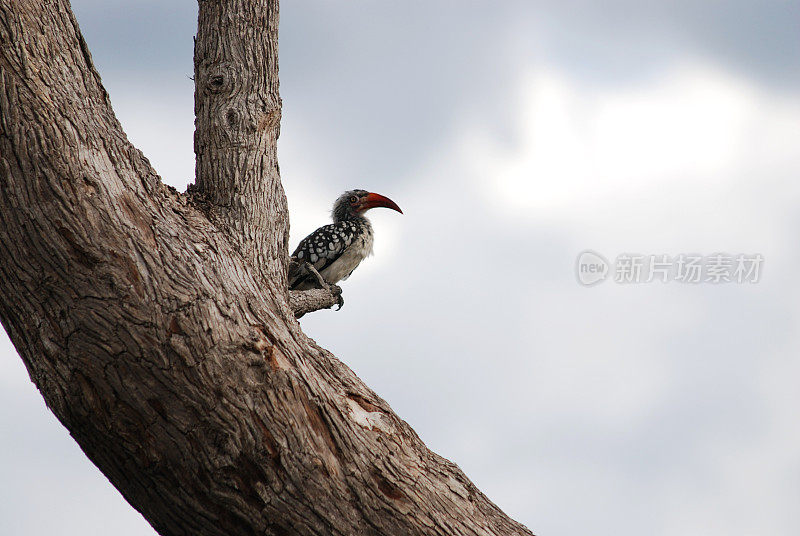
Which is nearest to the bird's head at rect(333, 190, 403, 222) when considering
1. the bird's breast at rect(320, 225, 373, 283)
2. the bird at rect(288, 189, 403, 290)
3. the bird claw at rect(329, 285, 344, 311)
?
the bird at rect(288, 189, 403, 290)

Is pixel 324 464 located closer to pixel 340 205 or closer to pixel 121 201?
pixel 121 201

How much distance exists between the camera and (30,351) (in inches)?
138

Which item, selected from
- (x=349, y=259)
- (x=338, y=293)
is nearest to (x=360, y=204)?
(x=349, y=259)

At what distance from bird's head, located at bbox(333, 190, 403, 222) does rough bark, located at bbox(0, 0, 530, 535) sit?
6.68 meters

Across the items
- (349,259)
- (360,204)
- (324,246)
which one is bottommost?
(324,246)

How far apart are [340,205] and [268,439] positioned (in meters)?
7.45

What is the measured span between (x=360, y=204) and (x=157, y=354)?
7282 mm

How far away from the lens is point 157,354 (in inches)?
131

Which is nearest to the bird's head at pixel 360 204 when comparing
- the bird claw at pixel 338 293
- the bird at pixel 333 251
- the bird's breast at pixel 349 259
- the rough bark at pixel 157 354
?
the bird at pixel 333 251

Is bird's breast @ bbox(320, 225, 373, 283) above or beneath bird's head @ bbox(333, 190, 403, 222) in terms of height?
beneath

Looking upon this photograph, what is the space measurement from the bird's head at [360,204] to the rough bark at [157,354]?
668cm

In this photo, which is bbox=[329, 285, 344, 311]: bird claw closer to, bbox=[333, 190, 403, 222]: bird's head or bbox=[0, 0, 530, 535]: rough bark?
bbox=[333, 190, 403, 222]: bird's head

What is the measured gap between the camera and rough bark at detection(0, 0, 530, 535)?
3.35 m

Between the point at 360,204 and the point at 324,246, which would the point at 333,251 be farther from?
the point at 360,204
